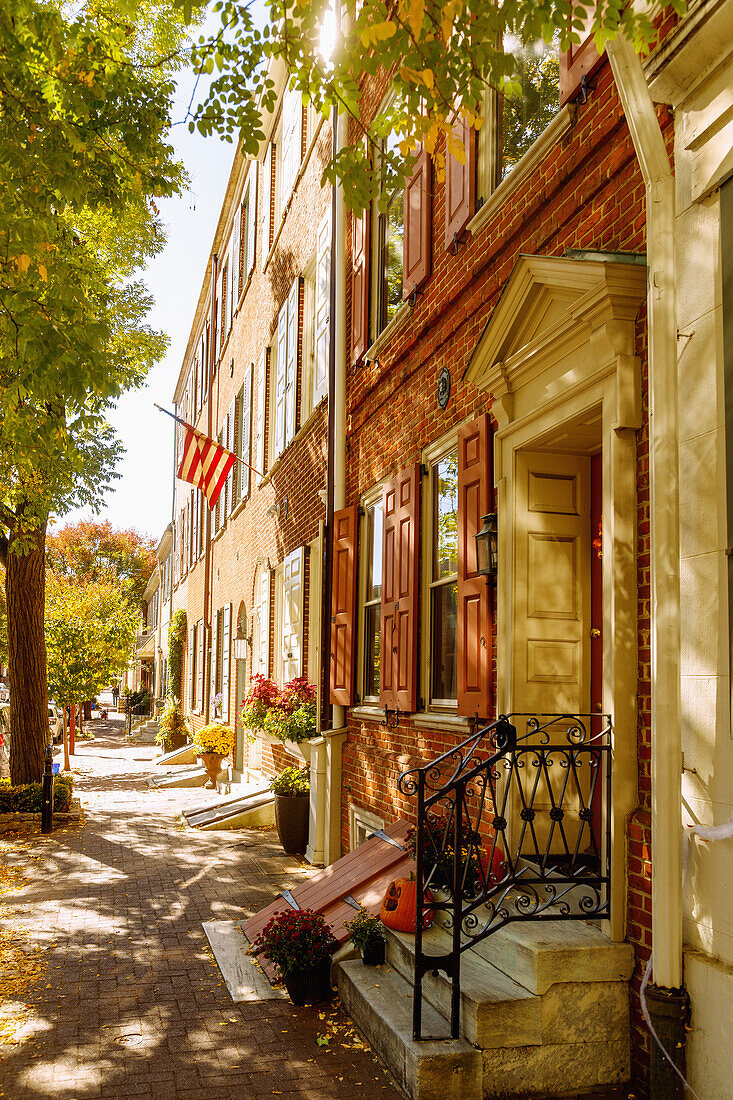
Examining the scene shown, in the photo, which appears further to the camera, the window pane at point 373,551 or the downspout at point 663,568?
the window pane at point 373,551

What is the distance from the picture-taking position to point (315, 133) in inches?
491

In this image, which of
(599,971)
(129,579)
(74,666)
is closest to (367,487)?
(599,971)

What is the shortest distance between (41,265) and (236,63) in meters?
2.38

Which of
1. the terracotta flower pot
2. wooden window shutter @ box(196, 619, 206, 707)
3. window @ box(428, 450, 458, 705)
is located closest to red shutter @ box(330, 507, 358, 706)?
window @ box(428, 450, 458, 705)

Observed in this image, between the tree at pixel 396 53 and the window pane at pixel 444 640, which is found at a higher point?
the tree at pixel 396 53

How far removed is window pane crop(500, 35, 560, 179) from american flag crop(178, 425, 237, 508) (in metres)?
8.47

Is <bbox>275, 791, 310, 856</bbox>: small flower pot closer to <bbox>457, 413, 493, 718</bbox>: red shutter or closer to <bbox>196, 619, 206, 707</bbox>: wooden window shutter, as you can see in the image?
<bbox>457, 413, 493, 718</bbox>: red shutter

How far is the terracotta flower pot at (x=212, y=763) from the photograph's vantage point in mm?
16797

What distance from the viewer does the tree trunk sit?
13.4 metres

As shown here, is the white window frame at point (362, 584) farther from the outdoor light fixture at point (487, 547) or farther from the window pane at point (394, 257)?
the outdoor light fixture at point (487, 547)

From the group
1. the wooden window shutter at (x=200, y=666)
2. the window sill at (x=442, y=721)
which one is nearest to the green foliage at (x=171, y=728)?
the wooden window shutter at (x=200, y=666)

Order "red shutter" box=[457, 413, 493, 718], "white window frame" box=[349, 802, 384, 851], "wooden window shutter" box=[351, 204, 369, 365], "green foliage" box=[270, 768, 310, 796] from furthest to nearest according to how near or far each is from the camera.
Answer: "green foliage" box=[270, 768, 310, 796] < "wooden window shutter" box=[351, 204, 369, 365] < "white window frame" box=[349, 802, 384, 851] < "red shutter" box=[457, 413, 493, 718]

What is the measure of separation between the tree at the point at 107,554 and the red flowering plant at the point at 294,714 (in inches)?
1656

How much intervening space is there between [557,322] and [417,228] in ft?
10.7
